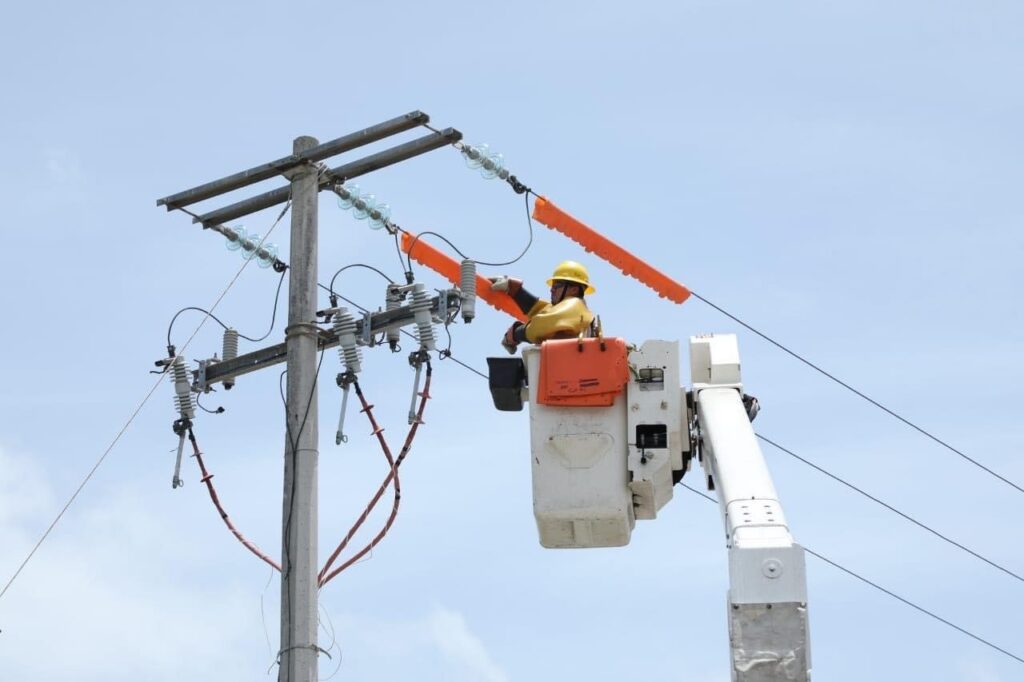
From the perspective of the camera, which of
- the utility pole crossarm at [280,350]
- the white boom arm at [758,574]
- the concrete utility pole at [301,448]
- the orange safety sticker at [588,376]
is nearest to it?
the white boom arm at [758,574]

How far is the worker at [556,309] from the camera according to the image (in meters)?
11.8

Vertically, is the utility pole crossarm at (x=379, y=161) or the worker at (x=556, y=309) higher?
the utility pole crossarm at (x=379, y=161)

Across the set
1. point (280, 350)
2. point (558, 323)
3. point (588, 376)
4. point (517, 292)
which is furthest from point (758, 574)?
point (280, 350)

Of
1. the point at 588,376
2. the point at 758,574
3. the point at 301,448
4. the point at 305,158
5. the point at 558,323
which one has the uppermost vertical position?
the point at 305,158

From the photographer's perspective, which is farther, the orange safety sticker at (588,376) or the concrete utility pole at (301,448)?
the concrete utility pole at (301,448)

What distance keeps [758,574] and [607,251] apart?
4.51m

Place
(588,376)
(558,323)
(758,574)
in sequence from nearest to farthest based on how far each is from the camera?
1. (758,574)
2. (588,376)
3. (558,323)

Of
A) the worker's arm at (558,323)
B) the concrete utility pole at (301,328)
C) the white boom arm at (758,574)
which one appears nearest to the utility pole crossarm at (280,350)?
the concrete utility pole at (301,328)

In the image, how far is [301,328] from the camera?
42.4ft

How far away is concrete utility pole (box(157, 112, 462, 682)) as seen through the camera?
483 inches

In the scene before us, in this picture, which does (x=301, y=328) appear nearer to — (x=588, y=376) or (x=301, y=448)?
(x=301, y=448)

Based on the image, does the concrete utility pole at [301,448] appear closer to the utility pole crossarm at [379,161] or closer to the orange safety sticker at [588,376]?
the utility pole crossarm at [379,161]

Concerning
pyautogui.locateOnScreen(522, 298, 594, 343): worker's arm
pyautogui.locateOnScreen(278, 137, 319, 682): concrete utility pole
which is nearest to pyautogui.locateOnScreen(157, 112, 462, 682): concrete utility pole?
pyautogui.locateOnScreen(278, 137, 319, 682): concrete utility pole

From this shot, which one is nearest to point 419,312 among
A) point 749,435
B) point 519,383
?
point 519,383
